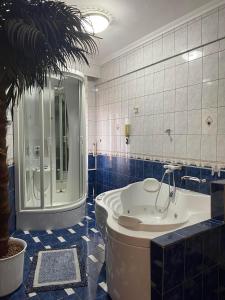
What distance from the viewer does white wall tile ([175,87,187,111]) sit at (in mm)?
2617

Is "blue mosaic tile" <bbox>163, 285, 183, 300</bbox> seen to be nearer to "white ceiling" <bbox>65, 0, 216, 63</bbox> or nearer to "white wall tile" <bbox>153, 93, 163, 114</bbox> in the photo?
"white wall tile" <bbox>153, 93, 163, 114</bbox>

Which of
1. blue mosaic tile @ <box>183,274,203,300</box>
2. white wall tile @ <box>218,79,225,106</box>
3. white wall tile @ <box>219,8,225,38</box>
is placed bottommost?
blue mosaic tile @ <box>183,274,203,300</box>

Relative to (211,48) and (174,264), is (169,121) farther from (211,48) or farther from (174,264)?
A: (174,264)

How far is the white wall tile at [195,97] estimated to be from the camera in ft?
8.08

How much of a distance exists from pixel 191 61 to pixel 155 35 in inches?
27.6

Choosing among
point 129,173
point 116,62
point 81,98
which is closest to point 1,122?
point 81,98

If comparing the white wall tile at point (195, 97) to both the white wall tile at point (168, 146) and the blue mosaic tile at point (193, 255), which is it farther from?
the blue mosaic tile at point (193, 255)

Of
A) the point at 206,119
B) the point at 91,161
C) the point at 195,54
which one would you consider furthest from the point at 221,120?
the point at 91,161

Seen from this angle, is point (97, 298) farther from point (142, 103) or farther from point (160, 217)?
point (142, 103)

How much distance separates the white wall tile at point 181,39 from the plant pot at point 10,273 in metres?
2.60

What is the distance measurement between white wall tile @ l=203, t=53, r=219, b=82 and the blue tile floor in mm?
2116

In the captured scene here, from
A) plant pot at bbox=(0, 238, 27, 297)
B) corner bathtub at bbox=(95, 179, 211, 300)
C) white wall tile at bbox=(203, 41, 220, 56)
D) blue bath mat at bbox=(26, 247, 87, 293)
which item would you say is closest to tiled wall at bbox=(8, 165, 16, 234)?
blue bath mat at bbox=(26, 247, 87, 293)

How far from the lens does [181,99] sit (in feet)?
8.73

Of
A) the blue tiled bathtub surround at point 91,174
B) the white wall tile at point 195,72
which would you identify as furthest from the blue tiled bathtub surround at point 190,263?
the blue tiled bathtub surround at point 91,174
